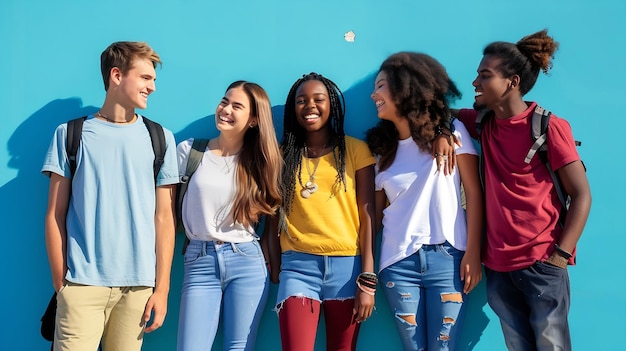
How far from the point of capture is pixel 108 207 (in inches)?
115

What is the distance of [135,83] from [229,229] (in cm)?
93

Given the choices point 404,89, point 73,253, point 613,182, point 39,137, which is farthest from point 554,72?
point 39,137

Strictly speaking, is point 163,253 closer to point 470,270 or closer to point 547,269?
point 470,270

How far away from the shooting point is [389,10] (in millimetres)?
3537

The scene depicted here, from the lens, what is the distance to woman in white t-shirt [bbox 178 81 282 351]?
9.98 ft

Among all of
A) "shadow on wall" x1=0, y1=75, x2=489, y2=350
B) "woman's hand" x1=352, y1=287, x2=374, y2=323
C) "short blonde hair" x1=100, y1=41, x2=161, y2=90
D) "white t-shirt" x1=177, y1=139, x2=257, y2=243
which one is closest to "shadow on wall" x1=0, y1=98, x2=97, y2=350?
"shadow on wall" x1=0, y1=75, x2=489, y2=350

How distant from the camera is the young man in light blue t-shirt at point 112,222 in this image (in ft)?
9.26

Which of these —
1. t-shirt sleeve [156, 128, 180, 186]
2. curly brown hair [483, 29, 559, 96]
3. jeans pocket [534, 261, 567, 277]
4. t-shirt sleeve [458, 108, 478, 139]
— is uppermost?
curly brown hair [483, 29, 559, 96]

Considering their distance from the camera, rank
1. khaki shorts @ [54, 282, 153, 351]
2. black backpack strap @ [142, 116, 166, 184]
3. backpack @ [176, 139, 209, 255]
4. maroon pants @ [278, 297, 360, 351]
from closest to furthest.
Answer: khaki shorts @ [54, 282, 153, 351], maroon pants @ [278, 297, 360, 351], black backpack strap @ [142, 116, 166, 184], backpack @ [176, 139, 209, 255]

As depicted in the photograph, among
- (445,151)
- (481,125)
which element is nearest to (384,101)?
(445,151)

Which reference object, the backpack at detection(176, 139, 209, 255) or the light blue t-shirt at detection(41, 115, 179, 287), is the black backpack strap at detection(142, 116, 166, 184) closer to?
the light blue t-shirt at detection(41, 115, 179, 287)

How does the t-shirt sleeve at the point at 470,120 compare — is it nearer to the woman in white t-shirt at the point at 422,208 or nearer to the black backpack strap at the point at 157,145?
the woman in white t-shirt at the point at 422,208

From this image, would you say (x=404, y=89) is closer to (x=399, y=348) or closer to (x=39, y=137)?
(x=399, y=348)

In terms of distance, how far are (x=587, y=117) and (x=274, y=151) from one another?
191cm
